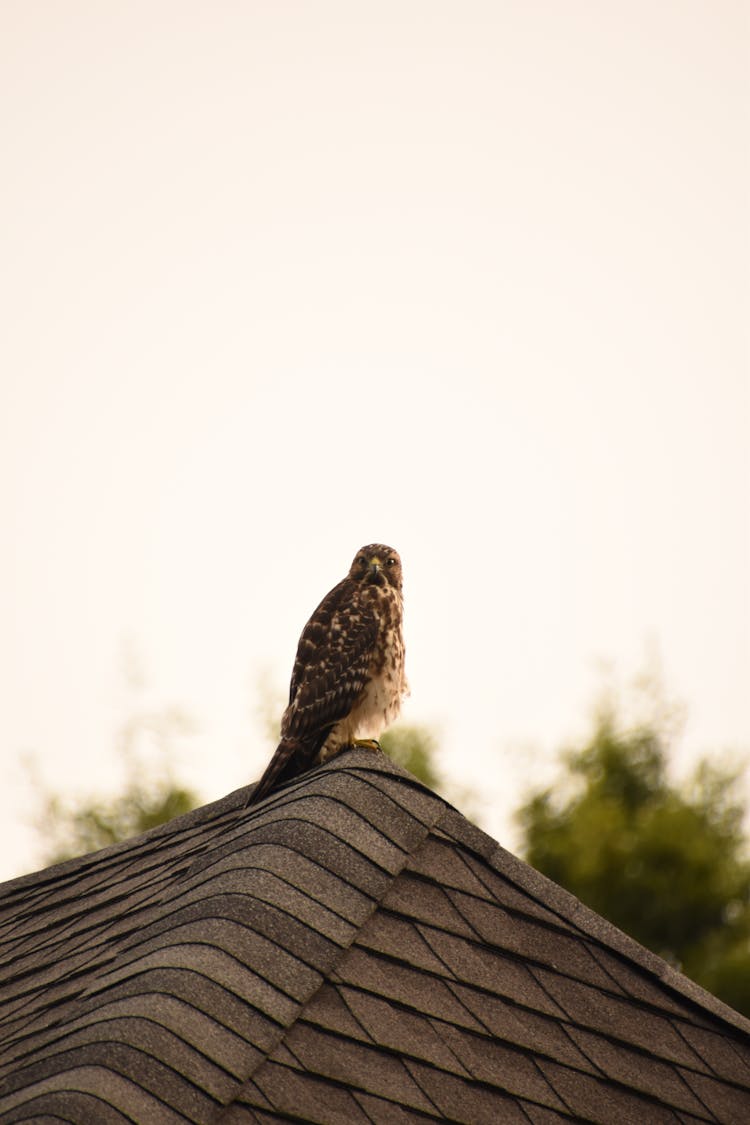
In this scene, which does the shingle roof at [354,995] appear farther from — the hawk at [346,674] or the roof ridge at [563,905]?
the hawk at [346,674]

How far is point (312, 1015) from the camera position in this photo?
3.03 meters

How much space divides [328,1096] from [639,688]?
16836mm

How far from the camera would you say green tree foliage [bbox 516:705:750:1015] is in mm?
17016

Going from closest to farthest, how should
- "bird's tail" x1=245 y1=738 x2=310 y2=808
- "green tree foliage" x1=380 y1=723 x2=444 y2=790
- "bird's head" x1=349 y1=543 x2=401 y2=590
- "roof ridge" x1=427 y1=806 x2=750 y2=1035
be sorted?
"roof ridge" x1=427 y1=806 x2=750 y2=1035, "bird's tail" x1=245 y1=738 x2=310 y2=808, "bird's head" x1=349 y1=543 x2=401 y2=590, "green tree foliage" x1=380 y1=723 x2=444 y2=790

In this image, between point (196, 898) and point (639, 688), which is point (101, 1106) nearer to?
point (196, 898)

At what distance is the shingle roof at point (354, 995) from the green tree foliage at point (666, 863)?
1281cm

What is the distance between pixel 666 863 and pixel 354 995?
14.8m

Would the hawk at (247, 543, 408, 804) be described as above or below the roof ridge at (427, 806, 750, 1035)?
above

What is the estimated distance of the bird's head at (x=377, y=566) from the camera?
19.0 feet

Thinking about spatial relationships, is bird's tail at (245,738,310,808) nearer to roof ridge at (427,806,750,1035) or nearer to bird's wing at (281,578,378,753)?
bird's wing at (281,578,378,753)

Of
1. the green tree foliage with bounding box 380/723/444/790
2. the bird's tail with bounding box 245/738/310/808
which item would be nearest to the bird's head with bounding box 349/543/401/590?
the bird's tail with bounding box 245/738/310/808

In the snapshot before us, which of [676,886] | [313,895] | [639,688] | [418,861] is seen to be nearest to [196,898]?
[313,895]

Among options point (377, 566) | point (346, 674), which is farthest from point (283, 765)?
point (377, 566)

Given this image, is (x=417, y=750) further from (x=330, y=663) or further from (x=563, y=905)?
(x=563, y=905)
